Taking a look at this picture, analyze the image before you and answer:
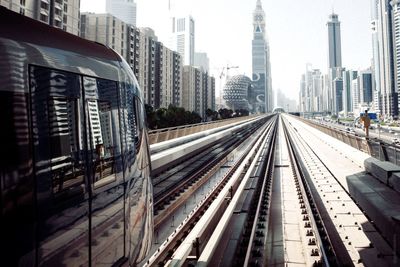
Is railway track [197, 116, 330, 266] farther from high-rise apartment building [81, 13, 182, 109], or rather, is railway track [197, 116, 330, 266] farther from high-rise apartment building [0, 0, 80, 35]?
high-rise apartment building [81, 13, 182, 109]

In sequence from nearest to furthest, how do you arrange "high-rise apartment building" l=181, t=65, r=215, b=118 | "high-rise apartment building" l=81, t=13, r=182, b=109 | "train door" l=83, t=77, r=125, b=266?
"train door" l=83, t=77, r=125, b=266 < "high-rise apartment building" l=81, t=13, r=182, b=109 < "high-rise apartment building" l=181, t=65, r=215, b=118

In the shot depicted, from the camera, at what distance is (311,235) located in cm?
790

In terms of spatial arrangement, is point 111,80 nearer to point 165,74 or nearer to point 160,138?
point 160,138

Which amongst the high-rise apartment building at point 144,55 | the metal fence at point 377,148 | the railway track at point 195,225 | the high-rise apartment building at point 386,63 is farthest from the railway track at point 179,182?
the high-rise apartment building at point 386,63

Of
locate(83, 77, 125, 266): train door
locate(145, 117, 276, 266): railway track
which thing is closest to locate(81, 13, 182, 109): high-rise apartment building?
locate(145, 117, 276, 266): railway track

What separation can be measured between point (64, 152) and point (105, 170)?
73cm

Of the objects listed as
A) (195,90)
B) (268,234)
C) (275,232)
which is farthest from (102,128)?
(195,90)

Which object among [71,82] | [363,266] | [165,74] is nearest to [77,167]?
[71,82]

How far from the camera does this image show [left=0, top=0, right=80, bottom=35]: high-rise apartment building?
40.0m

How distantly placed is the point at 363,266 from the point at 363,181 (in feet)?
15.3

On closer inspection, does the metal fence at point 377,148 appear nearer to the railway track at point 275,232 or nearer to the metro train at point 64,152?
the railway track at point 275,232

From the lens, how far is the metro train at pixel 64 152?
2.65m

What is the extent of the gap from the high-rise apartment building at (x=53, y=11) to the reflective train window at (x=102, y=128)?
37767mm

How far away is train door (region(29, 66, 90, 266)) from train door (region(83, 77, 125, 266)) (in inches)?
5.5
